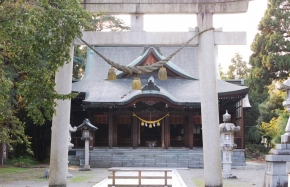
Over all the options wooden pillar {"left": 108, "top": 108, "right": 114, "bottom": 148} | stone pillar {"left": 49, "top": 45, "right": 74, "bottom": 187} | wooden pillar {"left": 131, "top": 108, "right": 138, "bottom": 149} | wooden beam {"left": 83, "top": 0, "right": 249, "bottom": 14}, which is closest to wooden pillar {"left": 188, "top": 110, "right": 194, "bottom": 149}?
wooden pillar {"left": 131, "top": 108, "right": 138, "bottom": 149}

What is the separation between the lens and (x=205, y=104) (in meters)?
8.99

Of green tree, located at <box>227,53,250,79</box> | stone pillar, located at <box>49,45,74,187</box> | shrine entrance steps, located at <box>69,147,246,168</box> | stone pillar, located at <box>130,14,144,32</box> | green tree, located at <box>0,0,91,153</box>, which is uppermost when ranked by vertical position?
green tree, located at <box>227,53,250,79</box>

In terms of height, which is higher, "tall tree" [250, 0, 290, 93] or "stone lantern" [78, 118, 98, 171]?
"tall tree" [250, 0, 290, 93]

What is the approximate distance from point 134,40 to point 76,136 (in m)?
17.4

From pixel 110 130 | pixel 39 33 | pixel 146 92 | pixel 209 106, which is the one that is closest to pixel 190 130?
pixel 146 92

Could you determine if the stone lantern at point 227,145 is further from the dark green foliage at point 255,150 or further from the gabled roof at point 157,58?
the dark green foliage at point 255,150

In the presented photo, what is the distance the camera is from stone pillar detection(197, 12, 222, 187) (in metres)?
8.79

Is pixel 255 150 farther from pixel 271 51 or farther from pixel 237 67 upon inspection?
pixel 237 67

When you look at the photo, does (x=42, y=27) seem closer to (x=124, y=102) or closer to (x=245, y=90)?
(x=124, y=102)

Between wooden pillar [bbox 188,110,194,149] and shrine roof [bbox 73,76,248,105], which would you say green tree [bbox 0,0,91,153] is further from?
wooden pillar [bbox 188,110,194,149]

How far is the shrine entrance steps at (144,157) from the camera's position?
848 inches

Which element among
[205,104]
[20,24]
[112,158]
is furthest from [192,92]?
[20,24]

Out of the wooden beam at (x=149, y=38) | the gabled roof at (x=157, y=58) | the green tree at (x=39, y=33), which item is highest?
the gabled roof at (x=157, y=58)

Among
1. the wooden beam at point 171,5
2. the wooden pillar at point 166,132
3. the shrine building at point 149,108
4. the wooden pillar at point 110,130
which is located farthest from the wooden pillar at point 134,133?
the wooden beam at point 171,5
